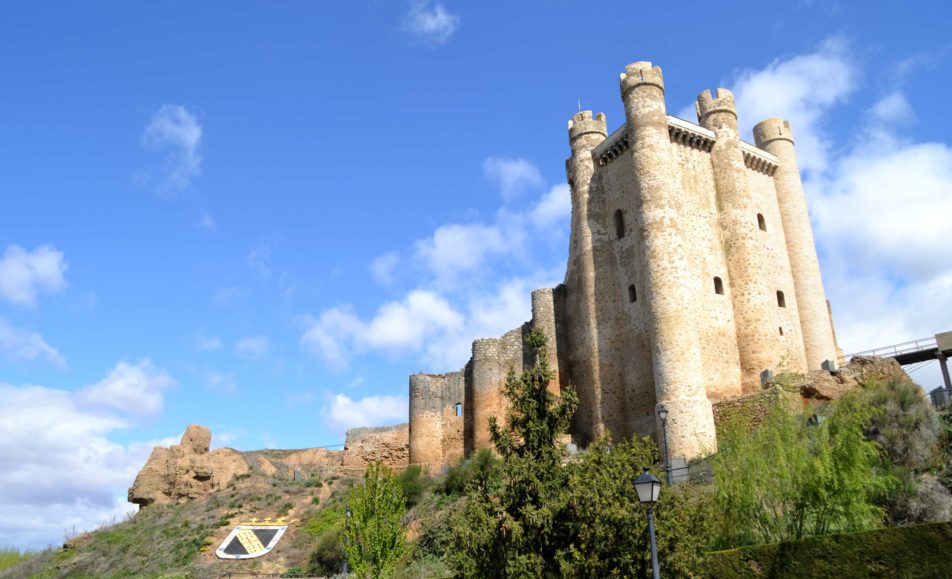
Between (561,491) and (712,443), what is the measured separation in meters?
14.7

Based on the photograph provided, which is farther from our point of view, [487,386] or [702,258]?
[487,386]

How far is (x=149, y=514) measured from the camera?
37125 mm

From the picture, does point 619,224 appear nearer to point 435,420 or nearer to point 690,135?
point 690,135

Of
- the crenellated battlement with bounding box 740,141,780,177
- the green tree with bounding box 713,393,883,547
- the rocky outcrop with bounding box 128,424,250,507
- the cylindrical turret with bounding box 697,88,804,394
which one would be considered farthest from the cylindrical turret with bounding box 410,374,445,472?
the green tree with bounding box 713,393,883,547

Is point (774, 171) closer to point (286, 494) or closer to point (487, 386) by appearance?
point (487, 386)

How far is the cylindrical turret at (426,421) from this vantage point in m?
37.3

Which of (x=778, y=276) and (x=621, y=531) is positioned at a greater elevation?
(x=778, y=276)

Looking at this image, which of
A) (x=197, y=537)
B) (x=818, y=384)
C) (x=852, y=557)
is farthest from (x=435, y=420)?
(x=852, y=557)

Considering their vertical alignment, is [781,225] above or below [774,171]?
below

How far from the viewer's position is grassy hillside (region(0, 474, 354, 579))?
1186 inches

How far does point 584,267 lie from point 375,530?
1826 centimetres

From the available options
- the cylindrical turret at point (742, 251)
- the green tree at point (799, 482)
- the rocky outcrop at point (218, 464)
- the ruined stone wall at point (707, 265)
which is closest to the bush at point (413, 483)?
the rocky outcrop at point (218, 464)

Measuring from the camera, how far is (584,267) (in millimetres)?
34531

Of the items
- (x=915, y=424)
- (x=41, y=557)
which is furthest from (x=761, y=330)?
(x=41, y=557)
